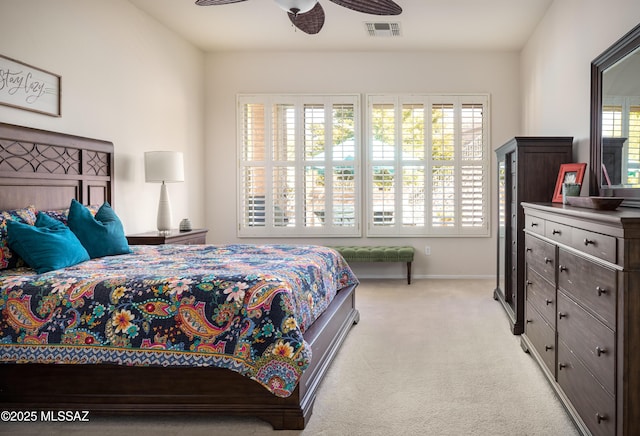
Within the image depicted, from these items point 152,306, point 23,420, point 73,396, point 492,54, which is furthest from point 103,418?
point 492,54

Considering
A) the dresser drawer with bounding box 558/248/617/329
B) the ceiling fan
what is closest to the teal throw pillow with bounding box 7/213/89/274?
the ceiling fan

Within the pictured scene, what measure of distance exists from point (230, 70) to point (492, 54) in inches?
129

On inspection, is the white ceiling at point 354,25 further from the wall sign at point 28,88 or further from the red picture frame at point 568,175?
the red picture frame at point 568,175

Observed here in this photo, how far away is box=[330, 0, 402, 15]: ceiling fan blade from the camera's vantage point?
10.7 feet

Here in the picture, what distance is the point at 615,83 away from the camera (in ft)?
10.5

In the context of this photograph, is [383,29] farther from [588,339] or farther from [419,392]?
[588,339]

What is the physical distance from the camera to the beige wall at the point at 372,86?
6.35 m

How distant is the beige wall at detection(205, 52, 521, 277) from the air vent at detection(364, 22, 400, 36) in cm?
74

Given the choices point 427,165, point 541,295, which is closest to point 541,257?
point 541,295

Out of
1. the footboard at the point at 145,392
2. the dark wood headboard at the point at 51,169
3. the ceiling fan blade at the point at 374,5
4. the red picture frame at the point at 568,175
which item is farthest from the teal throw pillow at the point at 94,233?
the red picture frame at the point at 568,175

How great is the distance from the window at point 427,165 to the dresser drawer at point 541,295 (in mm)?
2976

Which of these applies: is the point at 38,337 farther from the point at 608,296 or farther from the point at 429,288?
the point at 429,288

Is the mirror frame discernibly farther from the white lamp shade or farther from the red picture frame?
the white lamp shade

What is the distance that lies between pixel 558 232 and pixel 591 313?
0.63m
